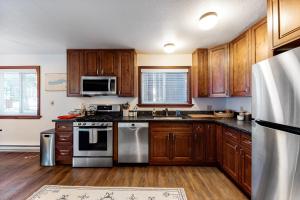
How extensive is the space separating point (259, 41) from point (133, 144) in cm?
265

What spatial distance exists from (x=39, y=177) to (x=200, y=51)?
12.6 ft

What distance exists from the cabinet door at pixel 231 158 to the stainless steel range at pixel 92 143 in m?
2.06

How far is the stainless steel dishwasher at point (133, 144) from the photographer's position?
132 inches

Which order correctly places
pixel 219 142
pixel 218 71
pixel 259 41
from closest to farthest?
pixel 259 41 < pixel 219 142 < pixel 218 71

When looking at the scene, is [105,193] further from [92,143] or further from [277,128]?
[277,128]

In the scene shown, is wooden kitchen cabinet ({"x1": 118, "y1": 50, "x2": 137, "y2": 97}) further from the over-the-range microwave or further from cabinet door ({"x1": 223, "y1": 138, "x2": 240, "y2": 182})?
cabinet door ({"x1": 223, "y1": 138, "x2": 240, "y2": 182})

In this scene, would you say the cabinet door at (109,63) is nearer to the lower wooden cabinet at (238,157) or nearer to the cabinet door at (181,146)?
the cabinet door at (181,146)

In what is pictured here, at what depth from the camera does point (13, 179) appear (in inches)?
112

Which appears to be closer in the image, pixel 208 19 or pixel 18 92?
pixel 208 19

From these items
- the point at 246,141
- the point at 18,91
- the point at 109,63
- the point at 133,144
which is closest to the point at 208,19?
the point at 246,141

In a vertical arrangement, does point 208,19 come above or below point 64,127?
above

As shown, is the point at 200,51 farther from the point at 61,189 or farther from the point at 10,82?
the point at 10,82

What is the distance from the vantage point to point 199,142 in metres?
3.37

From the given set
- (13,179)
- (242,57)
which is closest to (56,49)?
(13,179)
